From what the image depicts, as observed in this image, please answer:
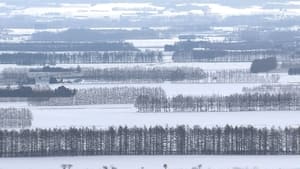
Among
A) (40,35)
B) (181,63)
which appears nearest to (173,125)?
(181,63)

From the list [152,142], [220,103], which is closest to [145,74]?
[220,103]

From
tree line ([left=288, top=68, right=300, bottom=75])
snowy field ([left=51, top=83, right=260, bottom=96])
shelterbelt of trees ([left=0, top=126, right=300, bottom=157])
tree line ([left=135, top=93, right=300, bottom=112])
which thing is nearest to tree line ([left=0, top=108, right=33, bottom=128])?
shelterbelt of trees ([left=0, top=126, right=300, bottom=157])

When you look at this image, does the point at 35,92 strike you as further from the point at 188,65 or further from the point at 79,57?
the point at 79,57

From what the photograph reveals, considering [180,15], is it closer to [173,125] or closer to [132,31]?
[132,31]

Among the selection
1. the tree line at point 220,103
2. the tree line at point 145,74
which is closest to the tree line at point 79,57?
the tree line at point 145,74

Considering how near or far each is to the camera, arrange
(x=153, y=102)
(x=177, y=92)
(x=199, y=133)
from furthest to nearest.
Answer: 1. (x=177, y=92)
2. (x=153, y=102)
3. (x=199, y=133)

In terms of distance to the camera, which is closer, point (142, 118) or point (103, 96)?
point (142, 118)
